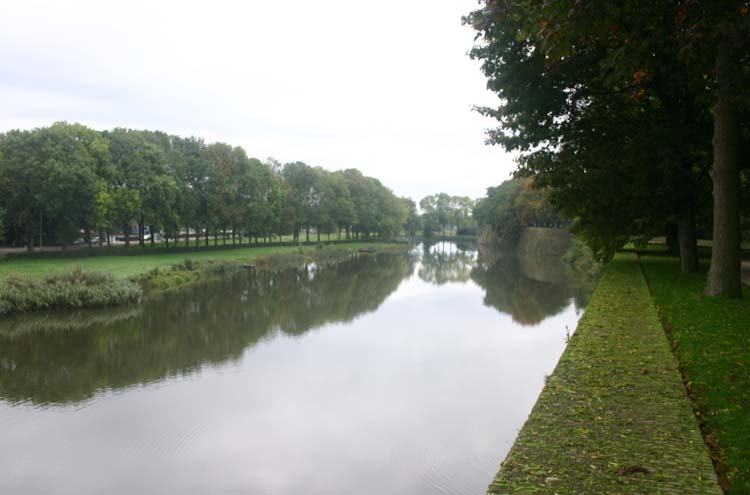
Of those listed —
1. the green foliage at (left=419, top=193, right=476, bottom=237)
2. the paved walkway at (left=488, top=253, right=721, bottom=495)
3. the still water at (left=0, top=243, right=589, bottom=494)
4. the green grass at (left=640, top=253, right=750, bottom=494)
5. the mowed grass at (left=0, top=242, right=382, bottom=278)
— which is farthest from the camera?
the green foliage at (left=419, top=193, right=476, bottom=237)

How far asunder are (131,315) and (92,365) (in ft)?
22.5

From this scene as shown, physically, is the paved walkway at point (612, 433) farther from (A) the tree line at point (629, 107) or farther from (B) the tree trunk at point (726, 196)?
(A) the tree line at point (629, 107)

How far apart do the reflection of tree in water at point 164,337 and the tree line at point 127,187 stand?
13093mm

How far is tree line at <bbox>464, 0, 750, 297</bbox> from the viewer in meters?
8.28

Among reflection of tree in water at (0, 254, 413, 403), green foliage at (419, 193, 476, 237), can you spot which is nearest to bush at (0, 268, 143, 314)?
reflection of tree in water at (0, 254, 413, 403)

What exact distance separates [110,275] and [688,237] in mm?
21585

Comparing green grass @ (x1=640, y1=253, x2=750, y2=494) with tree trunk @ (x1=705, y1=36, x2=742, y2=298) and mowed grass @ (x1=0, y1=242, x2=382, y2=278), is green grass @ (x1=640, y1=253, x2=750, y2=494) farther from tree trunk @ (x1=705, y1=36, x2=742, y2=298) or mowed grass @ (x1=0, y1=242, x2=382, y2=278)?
mowed grass @ (x1=0, y1=242, x2=382, y2=278)

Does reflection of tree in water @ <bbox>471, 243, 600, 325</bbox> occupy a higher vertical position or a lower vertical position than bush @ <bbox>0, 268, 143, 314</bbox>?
lower

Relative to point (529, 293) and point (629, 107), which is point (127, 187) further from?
point (629, 107)

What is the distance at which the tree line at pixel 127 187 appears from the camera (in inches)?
1329

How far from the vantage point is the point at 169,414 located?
31.2 feet

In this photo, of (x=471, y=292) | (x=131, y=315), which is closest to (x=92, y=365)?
(x=131, y=315)

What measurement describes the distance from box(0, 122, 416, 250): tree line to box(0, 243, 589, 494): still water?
58.7ft

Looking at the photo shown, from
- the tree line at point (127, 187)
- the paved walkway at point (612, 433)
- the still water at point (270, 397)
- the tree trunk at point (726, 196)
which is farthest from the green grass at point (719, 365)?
the tree line at point (127, 187)
